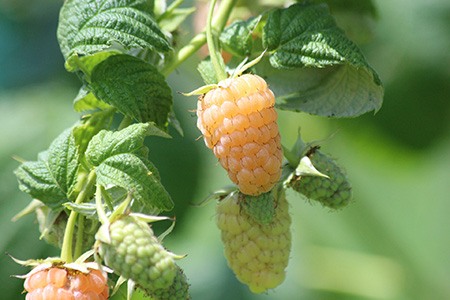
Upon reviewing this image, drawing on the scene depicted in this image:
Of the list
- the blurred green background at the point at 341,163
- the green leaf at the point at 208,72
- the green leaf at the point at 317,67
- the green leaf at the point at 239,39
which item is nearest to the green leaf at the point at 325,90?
the green leaf at the point at 317,67

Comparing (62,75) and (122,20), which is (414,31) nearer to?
(62,75)

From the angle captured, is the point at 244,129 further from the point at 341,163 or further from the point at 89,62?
the point at 341,163

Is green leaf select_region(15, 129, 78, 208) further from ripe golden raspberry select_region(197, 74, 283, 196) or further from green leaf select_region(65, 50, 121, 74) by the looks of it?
ripe golden raspberry select_region(197, 74, 283, 196)

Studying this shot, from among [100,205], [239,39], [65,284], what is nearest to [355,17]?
[239,39]

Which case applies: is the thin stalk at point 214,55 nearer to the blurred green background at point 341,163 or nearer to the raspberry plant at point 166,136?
the raspberry plant at point 166,136

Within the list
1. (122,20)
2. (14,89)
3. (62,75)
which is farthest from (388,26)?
(122,20)

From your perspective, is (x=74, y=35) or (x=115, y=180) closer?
(x=115, y=180)
